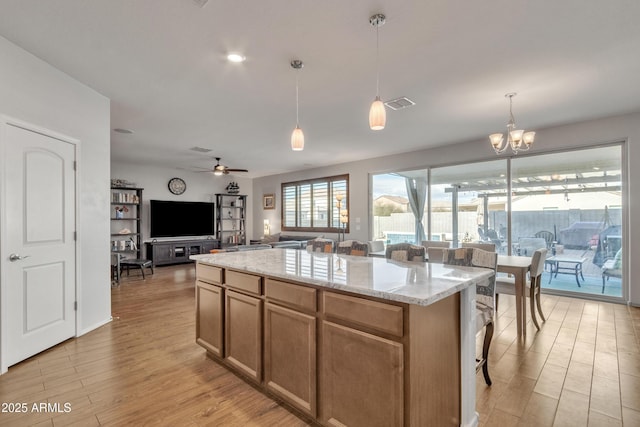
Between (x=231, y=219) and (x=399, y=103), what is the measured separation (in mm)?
7211

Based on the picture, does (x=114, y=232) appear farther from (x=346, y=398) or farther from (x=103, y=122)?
(x=346, y=398)

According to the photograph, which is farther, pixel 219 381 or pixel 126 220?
pixel 126 220

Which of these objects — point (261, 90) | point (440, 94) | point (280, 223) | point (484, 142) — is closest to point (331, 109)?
point (261, 90)

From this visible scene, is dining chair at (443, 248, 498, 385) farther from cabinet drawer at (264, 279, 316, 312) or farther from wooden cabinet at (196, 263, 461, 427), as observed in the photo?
cabinet drawer at (264, 279, 316, 312)

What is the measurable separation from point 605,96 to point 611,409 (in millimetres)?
3389

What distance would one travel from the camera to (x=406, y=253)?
2650 mm

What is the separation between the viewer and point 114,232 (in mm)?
7316

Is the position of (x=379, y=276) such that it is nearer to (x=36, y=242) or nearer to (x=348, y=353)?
(x=348, y=353)

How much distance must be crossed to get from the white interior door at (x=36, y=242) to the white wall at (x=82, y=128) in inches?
4.8

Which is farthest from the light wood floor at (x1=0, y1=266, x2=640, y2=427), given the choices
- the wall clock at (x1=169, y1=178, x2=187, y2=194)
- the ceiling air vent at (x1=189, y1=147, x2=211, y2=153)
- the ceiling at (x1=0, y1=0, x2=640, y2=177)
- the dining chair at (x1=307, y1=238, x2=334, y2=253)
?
the wall clock at (x1=169, y1=178, x2=187, y2=194)

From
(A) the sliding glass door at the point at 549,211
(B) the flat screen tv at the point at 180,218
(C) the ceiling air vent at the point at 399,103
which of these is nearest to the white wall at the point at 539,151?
(A) the sliding glass door at the point at 549,211

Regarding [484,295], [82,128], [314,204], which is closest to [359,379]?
[484,295]

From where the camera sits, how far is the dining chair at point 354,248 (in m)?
3.05

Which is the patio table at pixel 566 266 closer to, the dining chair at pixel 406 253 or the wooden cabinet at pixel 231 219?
the dining chair at pixel 406 253
